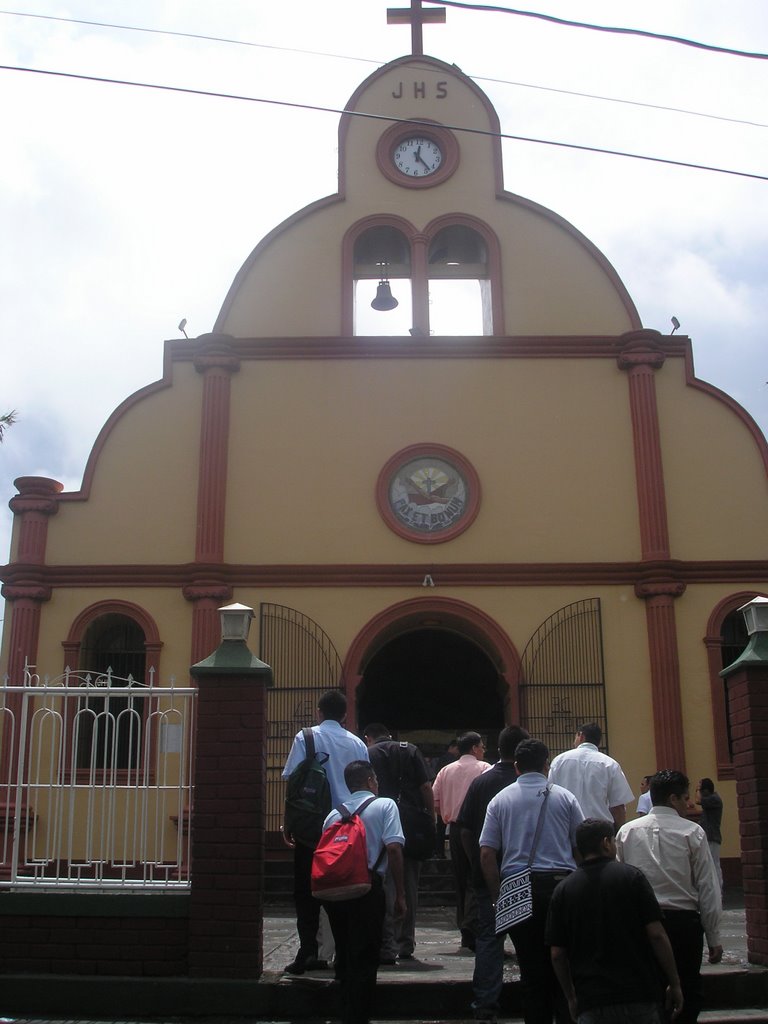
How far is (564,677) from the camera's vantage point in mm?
14742

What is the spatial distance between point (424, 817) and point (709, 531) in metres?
A: 8.20

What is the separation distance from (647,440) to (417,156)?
5527 millimetres

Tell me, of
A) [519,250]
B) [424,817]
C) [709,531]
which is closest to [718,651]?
[709,531]

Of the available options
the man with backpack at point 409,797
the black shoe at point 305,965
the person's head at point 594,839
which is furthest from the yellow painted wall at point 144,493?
the person's head at point 594,839

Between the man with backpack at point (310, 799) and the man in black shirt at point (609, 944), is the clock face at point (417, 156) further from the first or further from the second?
the man in black shirt at point (609, 944)

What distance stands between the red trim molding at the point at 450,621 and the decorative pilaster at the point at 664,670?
A: 1745 mm

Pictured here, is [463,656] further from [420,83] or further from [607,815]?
[607,815]

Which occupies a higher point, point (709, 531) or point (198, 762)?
point (709, 531)

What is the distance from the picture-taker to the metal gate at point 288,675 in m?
14.2

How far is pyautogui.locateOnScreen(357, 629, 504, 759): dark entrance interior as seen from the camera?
58.1 ft

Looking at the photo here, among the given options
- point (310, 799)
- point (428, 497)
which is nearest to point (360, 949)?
point (310, 799)

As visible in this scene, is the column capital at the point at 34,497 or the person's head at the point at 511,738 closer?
the person's head at the point at 511,738

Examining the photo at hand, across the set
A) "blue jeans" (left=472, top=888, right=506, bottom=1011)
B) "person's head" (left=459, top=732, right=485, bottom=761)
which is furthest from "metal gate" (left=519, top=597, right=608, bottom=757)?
"blue jeans" (left=472, top=888, right=506, bottom=1011)

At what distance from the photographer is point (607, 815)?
301 inches
